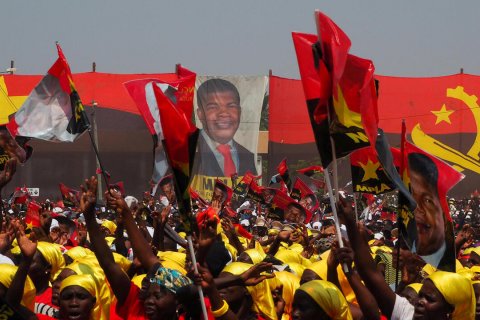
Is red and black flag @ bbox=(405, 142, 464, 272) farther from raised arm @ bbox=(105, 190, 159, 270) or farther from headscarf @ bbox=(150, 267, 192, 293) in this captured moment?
raised arm @ bbox=(105, 190, 159, 270)

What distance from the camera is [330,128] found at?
218 inches

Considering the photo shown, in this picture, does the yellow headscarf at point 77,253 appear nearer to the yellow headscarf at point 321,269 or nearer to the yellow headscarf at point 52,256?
the yellow headscarf at point 52,256

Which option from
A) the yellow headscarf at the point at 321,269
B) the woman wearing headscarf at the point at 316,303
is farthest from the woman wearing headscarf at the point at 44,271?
the woman wearing headscarf at the point at 316,303

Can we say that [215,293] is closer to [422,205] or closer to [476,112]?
[422,205]

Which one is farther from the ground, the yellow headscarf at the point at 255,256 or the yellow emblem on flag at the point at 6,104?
the yellow headscarf at the point at 255,256

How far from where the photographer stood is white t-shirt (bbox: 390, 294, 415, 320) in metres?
5.55

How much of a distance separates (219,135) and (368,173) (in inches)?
1081

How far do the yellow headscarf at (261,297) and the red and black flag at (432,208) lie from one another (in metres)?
1.05

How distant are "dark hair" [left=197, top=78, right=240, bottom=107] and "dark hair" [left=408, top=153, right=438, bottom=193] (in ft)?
93.6

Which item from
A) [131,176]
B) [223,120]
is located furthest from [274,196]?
[131,176]

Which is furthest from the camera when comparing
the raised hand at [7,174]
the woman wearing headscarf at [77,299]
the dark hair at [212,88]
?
the dark hair at [212,88]

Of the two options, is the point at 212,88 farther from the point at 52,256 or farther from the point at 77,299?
the point at 77,299

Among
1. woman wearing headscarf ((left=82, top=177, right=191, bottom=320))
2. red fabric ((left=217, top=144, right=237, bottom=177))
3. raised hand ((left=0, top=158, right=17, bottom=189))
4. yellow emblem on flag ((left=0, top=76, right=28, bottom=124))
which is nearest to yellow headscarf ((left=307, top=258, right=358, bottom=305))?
woman wearing headscarf ((left=82, top=177, right=191, bottom=320))

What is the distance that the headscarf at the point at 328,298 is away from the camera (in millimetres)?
5363
